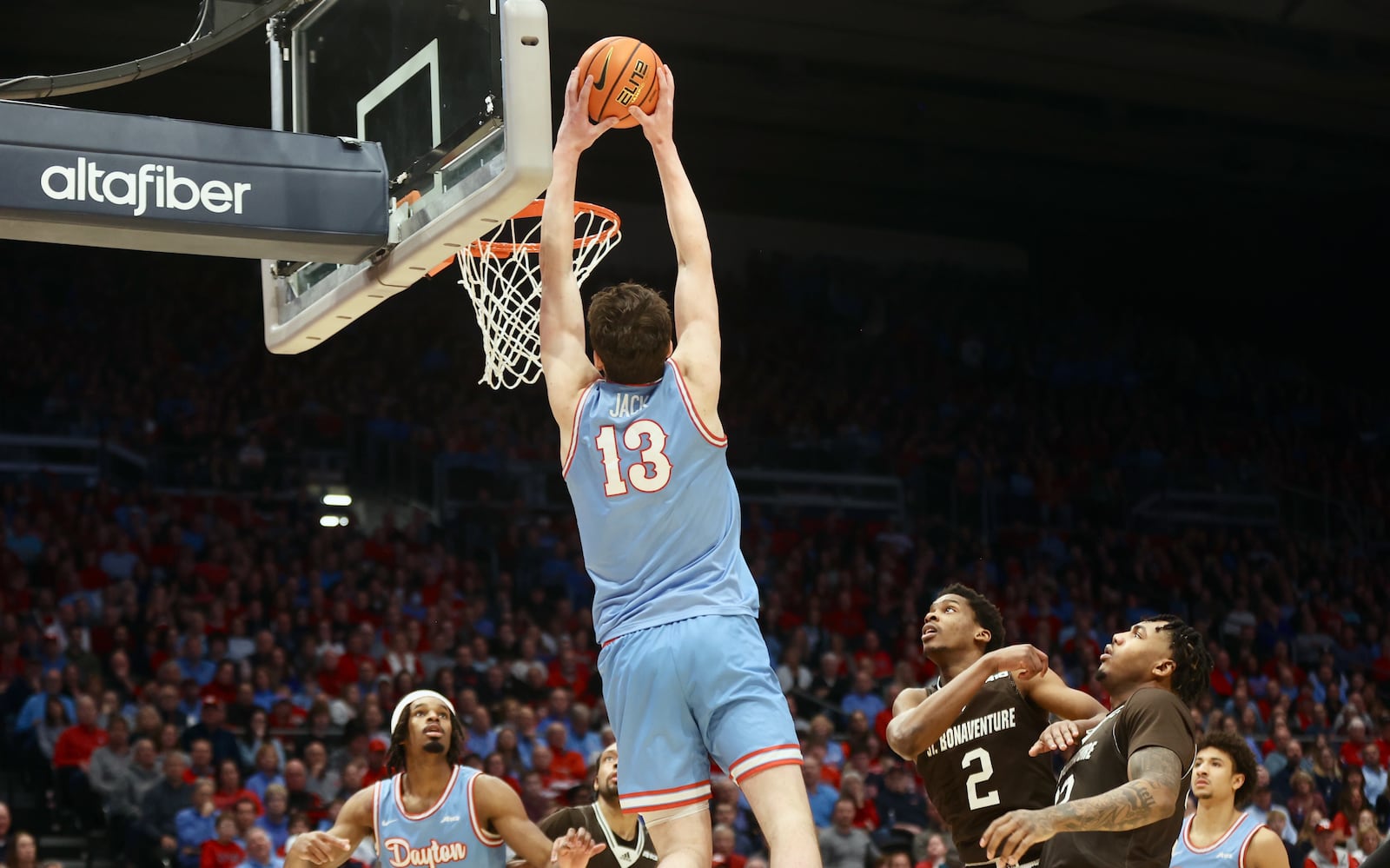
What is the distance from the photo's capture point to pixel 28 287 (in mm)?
18141

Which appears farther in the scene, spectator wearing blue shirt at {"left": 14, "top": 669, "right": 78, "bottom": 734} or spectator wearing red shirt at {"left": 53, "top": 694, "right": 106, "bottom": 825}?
spectator wearing blue shirt at {"left": 14, "top": 669, "right": 78, "bottom": 734}

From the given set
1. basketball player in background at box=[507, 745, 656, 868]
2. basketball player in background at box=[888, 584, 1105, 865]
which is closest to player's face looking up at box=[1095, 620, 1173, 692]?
basketball player in background at box=[888, 584, 1105, 865]

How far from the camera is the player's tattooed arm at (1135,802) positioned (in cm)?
430

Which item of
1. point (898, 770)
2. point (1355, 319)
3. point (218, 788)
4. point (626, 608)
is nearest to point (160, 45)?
point (218, 788)

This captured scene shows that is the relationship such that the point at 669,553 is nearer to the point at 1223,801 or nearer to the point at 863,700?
the point at 1223,801

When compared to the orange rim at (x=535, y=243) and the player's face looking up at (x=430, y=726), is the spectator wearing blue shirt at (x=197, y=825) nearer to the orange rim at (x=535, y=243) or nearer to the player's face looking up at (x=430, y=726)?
the player's face looking up at (x=430, y=726)

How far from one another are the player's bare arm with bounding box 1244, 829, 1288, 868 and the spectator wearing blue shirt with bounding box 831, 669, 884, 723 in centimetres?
733

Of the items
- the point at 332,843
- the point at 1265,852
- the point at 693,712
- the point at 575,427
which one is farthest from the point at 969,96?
the point at 693,712

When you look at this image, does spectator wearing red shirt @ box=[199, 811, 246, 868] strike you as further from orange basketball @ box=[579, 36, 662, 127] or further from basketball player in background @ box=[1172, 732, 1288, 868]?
orange basketball @ box=[579, 36, 662, 127]

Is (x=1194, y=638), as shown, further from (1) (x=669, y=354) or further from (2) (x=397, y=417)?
(2) (x=397, y=417)

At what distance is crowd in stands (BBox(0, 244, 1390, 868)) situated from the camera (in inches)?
450

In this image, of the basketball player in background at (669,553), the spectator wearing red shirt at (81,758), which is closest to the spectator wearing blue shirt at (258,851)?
the spectator wearing red shirt at (81,758)

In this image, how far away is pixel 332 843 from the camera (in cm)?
667

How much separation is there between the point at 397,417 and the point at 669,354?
45.0 feet
